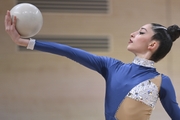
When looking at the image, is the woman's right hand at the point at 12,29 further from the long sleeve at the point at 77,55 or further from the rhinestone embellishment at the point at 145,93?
the rhinestone embellishment at the point at 145,93

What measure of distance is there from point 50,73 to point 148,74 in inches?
80.4

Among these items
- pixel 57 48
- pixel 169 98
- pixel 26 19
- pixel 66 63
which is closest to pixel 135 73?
pixel 169 98

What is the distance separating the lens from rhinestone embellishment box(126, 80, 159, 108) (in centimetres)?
149

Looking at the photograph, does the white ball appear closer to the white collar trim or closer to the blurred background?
the white collar trim

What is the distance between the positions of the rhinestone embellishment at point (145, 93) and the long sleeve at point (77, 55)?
178 mm

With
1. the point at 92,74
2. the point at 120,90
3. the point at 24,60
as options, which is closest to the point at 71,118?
the point at 92,74

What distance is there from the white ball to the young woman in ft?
0.10

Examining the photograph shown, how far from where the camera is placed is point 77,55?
1.48 meters

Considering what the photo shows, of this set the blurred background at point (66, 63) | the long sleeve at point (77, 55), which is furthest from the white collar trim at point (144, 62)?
the blurred background at point (66, 63)

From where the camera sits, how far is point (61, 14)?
3502mm

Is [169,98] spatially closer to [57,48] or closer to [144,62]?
Result: [144,62]

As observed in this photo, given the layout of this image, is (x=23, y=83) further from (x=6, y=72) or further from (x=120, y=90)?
(x=120, y=90)

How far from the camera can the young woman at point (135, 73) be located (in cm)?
147

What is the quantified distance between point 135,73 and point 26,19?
1.88 ft
